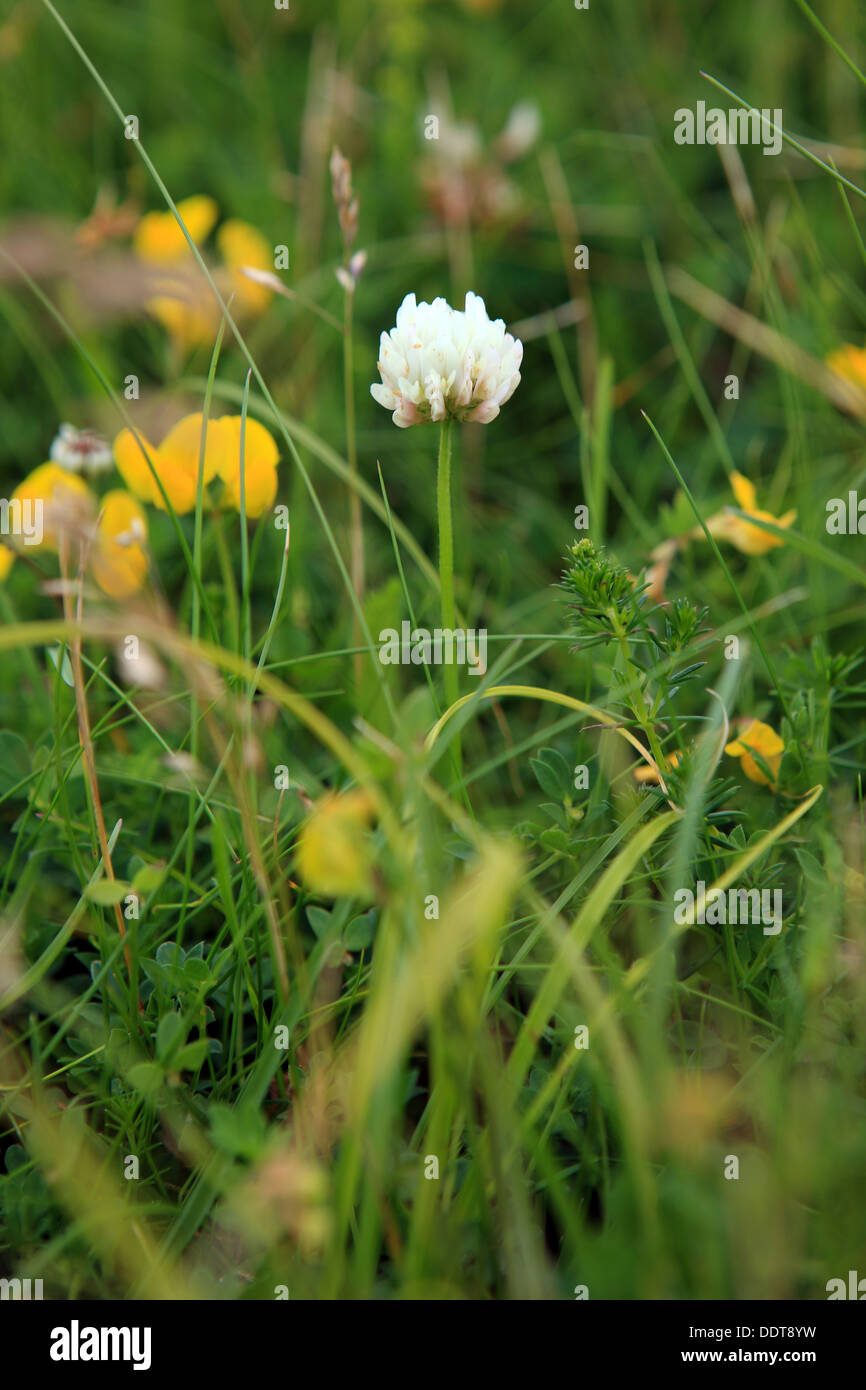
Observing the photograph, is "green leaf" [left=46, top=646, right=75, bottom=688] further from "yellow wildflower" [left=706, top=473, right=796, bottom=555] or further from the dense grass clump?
"yellow wildflower" [left=706, top=473, right=796, bottom=555]

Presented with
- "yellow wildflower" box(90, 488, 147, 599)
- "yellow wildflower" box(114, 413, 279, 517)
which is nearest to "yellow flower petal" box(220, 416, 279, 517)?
"yellow wildflower" box(114, 413, 279, 517)

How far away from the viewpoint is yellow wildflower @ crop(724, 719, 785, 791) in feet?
4.21

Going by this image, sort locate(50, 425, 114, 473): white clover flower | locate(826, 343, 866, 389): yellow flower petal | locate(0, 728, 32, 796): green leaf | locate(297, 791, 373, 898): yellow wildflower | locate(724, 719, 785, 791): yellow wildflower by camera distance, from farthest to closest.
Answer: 1. locate(826, 343, 866, 389): yellow flower petal
2. locate(50, 425, 114, 473): white clover flower
3. locate(0, 728, 32, 796): green leaf
4. locate(724, 719, 785, 791): yellow wildflower
5. locate(297, 791, 373, 898): yellow wildflower

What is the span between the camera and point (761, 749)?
130 cm

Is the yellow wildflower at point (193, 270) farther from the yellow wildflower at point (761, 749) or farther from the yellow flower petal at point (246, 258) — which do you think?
the yellow wildflower at point (761, 749)

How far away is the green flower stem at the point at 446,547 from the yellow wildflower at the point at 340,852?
22 centimetres

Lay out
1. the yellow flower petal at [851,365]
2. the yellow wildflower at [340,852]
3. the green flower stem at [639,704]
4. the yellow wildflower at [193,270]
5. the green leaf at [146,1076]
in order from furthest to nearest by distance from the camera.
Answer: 1. the yellow wildflower at [193,270]
2. the yellow flower petal at [851,365]
3. the green flower stem at [639,704]
4. the green leaf at [146,1076]
5. the yellow wildflower at [340,852]

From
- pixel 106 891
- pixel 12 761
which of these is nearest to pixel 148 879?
pixel 106 891

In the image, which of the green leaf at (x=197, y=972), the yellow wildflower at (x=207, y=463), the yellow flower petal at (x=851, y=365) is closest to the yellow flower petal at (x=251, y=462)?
the yellow wildflower at (x=207, y=463)

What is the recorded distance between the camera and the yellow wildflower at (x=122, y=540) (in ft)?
4.25

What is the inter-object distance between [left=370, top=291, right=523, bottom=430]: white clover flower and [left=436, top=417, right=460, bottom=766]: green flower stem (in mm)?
49

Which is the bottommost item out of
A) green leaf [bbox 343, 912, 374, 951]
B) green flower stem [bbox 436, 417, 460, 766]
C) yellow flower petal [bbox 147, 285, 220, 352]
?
green leaf [bbox 343, 912, 374, 951]

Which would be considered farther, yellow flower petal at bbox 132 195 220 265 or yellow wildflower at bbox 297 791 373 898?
yellow flower petal at bbox 132 195 220 265

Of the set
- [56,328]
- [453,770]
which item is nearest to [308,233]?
[56,328]
